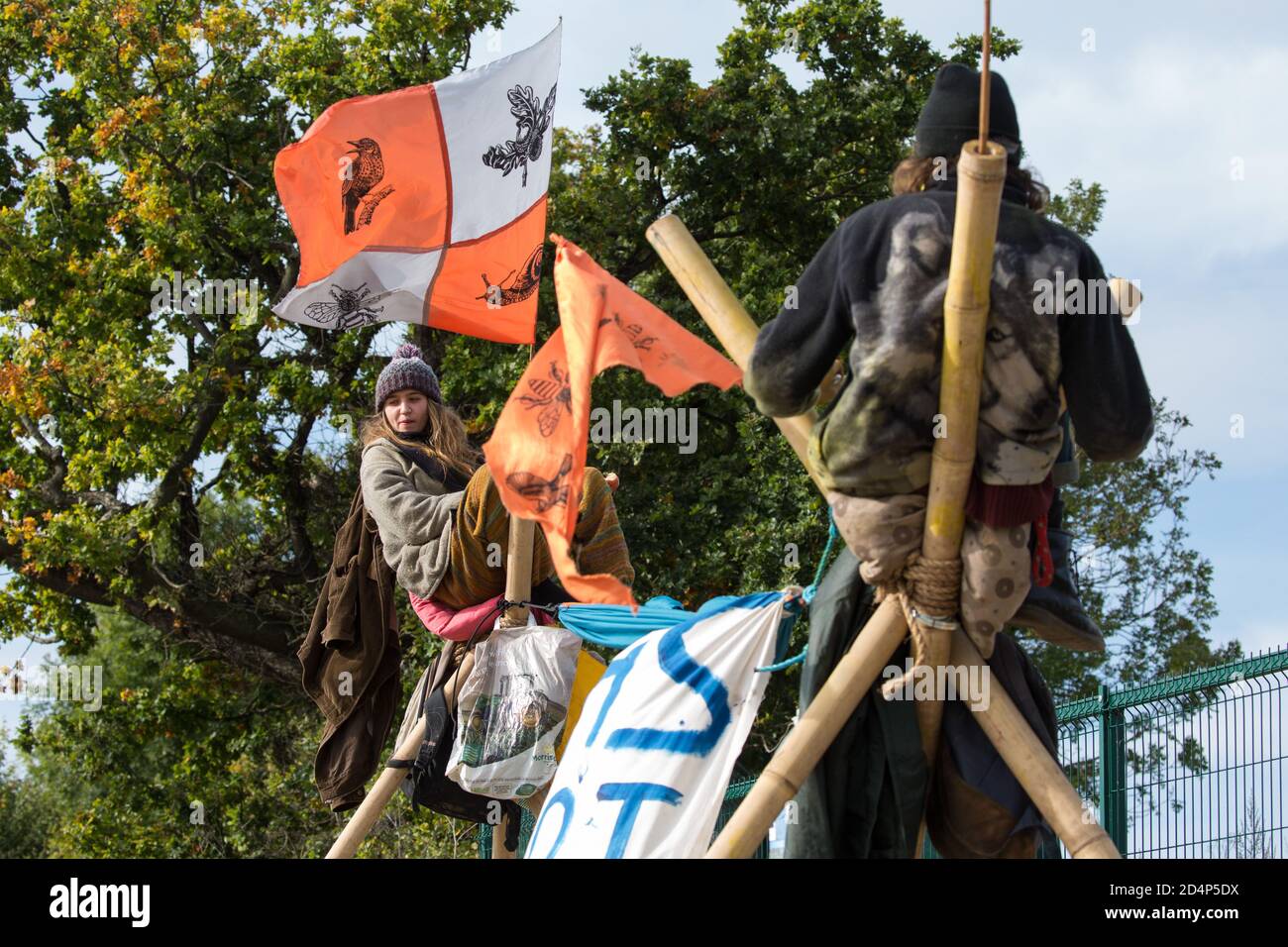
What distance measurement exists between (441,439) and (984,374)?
312 cm

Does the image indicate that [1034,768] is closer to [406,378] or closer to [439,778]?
[439,778]

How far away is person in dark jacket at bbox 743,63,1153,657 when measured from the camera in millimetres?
3314

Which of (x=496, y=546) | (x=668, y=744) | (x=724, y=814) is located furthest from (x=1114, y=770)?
(x=668, y=744)

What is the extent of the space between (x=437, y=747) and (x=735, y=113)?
35.4 ft

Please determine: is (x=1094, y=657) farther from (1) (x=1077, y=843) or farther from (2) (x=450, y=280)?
(1) (x=1077, y=843)

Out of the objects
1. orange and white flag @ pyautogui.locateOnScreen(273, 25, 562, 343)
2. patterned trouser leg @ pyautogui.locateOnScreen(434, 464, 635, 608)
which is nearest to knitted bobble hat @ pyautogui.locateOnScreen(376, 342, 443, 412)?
orange and white flag @ pyautogui.locateOnScreen(273, 25, 562, 343)

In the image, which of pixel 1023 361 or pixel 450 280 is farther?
pixel 450 280

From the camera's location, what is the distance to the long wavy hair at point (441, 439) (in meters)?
6.04

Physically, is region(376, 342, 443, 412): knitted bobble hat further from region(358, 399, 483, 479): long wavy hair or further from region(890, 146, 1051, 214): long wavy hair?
region(890, 146, 1051, 214): long wavy hair

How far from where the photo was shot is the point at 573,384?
375 cm

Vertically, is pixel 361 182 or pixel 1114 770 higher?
pixel 361 182

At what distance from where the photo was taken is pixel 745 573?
13.9 m

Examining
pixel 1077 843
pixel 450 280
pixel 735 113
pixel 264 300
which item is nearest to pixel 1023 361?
pixel 1077 843
